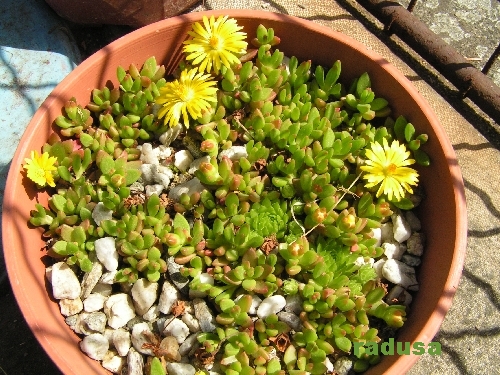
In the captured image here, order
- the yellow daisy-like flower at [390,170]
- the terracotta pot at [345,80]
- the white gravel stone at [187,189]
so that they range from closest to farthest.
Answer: the terracotta pot at [345,80]
the yellow daisy-like flower at [390,170]
the white gravel stone at [187,189]

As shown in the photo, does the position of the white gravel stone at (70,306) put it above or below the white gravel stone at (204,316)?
below

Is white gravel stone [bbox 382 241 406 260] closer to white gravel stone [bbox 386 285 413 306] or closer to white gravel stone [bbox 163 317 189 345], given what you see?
white gravel stone [bbox 386 285 413 306]

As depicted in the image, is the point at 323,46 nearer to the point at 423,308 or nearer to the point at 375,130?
the point at 375,130

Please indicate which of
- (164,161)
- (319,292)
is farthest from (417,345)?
(164,161)

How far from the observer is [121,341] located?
1.47 meters

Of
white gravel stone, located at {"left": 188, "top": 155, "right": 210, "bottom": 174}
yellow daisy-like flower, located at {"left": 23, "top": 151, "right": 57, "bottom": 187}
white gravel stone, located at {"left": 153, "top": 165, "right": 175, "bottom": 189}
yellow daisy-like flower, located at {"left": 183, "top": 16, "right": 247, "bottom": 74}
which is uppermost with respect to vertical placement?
yellow daisy-like flower, located at {"left": 183, "top": 16, "right": 247, "bottom": 74}

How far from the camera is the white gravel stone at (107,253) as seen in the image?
1.51 meters

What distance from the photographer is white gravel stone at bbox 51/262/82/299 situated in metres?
1.50

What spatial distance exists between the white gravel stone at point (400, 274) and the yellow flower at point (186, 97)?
666 mm

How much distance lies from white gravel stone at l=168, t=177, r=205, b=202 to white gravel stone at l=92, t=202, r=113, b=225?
0.18m

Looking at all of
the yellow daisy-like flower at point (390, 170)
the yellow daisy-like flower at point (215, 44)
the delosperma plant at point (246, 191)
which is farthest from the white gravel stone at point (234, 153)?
the yellow daisy-like flower at point (390, 170)

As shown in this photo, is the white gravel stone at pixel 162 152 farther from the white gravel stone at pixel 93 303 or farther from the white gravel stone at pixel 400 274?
the white gravel stone at pixel 400 274

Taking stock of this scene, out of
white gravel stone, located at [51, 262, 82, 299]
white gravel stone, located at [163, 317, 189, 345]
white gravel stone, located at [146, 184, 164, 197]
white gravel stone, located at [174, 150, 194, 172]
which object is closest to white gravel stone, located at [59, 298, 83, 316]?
white gravel stone, located at [51, 262, 82, 299]

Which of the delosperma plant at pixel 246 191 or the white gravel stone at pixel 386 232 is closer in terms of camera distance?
the delosperma plant at pixel 246 191
